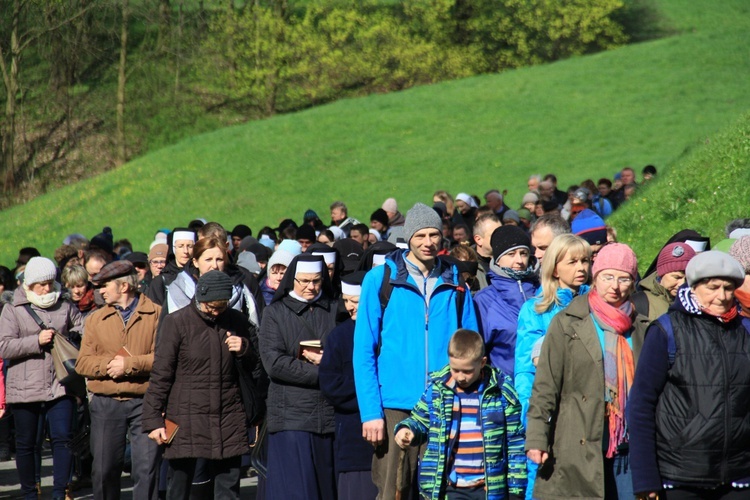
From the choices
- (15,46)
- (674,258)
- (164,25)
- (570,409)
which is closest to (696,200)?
(674,258)

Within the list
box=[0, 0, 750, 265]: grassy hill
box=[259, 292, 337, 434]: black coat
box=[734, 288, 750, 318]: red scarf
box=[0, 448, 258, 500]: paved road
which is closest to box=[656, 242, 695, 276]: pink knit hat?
box=[734, 288, 750, 318]: red scarf

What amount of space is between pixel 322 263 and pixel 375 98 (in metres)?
34.9

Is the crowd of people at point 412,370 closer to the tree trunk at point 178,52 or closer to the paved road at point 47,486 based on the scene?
the paved road at point 47,486

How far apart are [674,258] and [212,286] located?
320 centimetres

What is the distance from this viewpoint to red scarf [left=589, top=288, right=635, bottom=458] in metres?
5.98

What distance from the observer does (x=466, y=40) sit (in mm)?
57312

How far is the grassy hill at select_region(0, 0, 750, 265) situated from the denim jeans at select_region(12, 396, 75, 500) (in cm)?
2183

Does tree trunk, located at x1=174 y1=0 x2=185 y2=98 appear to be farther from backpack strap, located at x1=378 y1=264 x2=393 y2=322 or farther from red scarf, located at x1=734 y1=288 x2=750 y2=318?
red scarf, located at x1=734 y1=288 x2=750 y2=318

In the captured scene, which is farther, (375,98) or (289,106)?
(289,106)

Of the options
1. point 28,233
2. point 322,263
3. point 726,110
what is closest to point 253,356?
point 322,263

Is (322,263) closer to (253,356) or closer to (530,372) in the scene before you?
(253,356)

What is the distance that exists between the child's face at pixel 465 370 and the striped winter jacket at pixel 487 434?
0.11 meters

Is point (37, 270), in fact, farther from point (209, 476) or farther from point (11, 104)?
point (11, 104)

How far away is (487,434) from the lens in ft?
19.7
